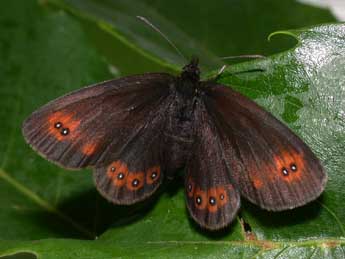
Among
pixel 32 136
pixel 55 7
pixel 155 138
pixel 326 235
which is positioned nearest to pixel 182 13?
pixel 55 7

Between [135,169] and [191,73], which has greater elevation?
[191,73]

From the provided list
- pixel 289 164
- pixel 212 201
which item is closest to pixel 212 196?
pixel 212 201

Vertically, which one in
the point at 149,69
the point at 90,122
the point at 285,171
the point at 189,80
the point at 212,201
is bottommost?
the point at 212,201

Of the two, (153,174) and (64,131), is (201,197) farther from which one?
(64,131)

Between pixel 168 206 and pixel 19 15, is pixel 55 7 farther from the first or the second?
pixel 168 206

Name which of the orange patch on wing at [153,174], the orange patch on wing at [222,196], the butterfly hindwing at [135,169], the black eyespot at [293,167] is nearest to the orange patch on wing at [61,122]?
the butterfly hindwing at [135,169]

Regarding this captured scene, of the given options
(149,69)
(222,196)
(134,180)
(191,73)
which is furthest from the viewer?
(149,69)

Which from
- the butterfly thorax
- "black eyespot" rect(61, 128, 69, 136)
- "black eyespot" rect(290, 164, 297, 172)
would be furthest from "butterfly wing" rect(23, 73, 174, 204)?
"black eyespot" rect(290, 164, 297, 172)

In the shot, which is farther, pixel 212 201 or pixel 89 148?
pixel 89 148
